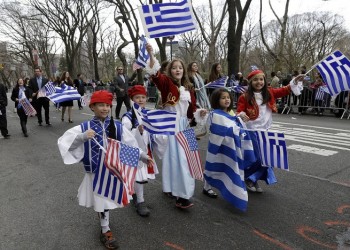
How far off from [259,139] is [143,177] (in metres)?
1.47

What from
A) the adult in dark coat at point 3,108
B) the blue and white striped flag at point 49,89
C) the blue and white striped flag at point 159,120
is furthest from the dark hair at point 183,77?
the adult in dark coat at point 3,108

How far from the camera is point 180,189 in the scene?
387cm

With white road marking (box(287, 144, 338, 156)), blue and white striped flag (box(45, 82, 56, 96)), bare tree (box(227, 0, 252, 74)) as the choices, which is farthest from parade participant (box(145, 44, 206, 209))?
bare tree (box(227, 0, 252, 74))

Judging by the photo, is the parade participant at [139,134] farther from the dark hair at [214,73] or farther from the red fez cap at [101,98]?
the dark hair at [214,73]

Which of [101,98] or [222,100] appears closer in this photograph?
[101,98]

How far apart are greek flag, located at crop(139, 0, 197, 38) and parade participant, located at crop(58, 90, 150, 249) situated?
1.69 meters

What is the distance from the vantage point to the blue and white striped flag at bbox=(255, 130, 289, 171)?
12.1 ft

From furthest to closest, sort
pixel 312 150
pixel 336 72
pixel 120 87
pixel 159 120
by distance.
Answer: pixel 120 87, pixel 312 150, pixel 336 72, pixel 159 120

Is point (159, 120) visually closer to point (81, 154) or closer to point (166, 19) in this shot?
point (81, 154)

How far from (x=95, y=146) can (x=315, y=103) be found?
11.9 metres

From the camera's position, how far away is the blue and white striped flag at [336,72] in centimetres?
430

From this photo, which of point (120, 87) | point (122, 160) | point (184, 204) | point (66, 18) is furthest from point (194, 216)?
point (66, 18)

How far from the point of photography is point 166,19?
4539 millimetres

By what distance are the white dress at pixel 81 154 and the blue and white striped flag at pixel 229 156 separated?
1140mm
